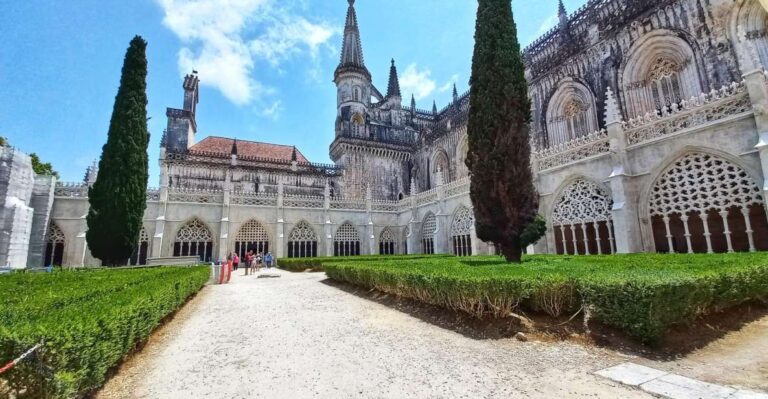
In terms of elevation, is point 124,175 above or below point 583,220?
above

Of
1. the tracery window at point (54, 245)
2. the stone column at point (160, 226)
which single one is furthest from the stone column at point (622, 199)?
the tracery window at point (54, 245)

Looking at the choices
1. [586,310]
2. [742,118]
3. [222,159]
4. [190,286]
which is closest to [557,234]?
[742,118]

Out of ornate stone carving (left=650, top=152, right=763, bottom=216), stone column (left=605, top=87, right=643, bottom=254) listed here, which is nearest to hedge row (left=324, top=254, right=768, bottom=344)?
ornate stone carving (left=650, top=152, right=763, bottom=216)

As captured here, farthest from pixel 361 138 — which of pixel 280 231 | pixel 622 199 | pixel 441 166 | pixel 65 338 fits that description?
pixel 65 338

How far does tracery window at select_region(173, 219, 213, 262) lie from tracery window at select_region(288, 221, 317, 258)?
578 centimetres

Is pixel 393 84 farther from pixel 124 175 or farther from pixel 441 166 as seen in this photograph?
pixel 124 175

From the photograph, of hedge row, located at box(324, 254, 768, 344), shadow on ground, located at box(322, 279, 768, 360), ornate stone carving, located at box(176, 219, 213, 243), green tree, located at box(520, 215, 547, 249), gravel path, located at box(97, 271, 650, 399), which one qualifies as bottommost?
gravel path, located at box(97, 271, 650, 399)

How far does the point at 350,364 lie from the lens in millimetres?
4273

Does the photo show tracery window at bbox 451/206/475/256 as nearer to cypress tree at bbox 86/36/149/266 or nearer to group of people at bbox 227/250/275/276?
group of people at bbox 227/250/275/276

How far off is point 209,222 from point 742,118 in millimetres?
27832

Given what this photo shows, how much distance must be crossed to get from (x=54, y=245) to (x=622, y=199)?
30312 mm

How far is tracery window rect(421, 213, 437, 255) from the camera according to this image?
2512cm

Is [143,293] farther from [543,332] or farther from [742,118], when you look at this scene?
[742,118]

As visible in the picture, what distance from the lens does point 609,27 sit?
62.0 ft
